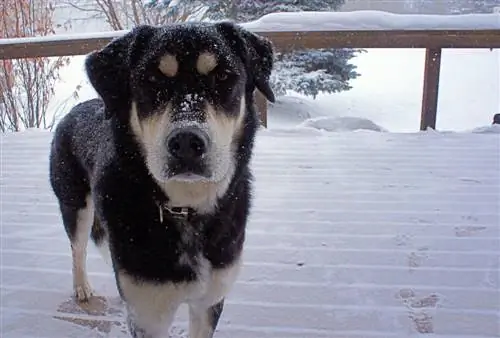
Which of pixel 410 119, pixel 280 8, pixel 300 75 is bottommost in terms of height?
pixel 410 119

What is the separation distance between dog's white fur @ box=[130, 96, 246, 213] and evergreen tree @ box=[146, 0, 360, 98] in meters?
7.99

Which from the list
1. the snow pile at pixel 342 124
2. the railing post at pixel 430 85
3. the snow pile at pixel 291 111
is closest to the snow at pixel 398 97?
the snow pile at pixel 291 111

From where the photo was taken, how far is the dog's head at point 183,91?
180cm

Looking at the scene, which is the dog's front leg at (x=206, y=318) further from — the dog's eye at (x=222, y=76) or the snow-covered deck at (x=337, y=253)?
the dog's eye at (x=222, y=76)

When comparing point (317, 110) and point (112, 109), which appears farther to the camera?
point (317, 110)

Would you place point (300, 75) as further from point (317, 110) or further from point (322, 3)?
point (317, 110)

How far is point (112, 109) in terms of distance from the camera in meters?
2.08

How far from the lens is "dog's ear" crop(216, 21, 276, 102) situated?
216cm

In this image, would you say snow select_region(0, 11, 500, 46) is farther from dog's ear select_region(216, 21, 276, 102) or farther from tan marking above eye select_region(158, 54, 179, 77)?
tan marking above eye select_region(158, 54, 179, 77)

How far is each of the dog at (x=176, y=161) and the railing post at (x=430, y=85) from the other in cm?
401

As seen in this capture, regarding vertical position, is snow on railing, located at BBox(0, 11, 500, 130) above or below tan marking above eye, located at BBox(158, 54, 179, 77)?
below

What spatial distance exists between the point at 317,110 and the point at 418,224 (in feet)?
30.6

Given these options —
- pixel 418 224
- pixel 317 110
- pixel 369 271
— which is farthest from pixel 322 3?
pixel 369 271

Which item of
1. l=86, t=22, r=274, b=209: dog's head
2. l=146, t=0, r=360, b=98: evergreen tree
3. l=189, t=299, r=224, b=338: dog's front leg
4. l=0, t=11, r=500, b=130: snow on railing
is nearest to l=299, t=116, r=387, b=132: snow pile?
l=0, t=11, r=500, b=130: snow on railing
